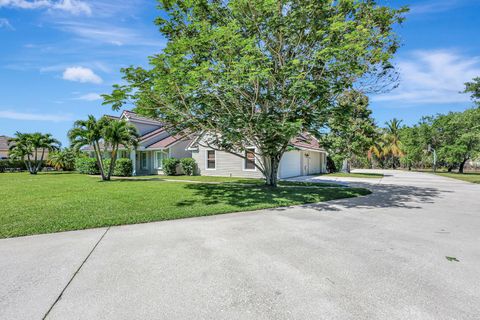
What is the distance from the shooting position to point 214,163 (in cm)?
2161

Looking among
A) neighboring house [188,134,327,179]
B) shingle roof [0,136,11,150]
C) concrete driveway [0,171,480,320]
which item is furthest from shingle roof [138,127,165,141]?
shingle roof [0,136,11,150]

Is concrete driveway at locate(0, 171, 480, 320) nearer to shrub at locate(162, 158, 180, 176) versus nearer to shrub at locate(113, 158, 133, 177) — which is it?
shrub at locate(162, 158, 180, 176)

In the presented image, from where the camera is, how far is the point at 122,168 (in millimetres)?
21500

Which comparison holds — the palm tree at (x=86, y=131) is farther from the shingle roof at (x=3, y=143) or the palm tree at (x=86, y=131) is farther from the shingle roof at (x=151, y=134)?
the shingle roof at (x=3, y=143)

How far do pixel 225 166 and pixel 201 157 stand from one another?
2751mm

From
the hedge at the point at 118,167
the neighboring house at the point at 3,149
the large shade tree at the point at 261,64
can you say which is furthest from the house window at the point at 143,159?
the neighboring house at the point at 3,149

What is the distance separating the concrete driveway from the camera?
8.50 feet

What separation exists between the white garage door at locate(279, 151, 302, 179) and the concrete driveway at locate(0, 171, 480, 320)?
44.6ft

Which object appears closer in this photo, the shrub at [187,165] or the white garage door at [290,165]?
the white garage door at [290,165]

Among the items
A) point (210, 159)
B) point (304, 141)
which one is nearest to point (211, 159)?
point (210, 159)

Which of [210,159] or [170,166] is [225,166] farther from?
[170,166]

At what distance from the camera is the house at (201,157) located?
65.6 ft

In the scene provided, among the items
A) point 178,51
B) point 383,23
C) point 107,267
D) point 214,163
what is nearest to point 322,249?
point 107,267

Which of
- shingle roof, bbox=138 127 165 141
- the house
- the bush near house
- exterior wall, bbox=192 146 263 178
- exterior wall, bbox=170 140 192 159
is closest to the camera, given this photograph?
exterior wall, bbox=192 146 263 178
